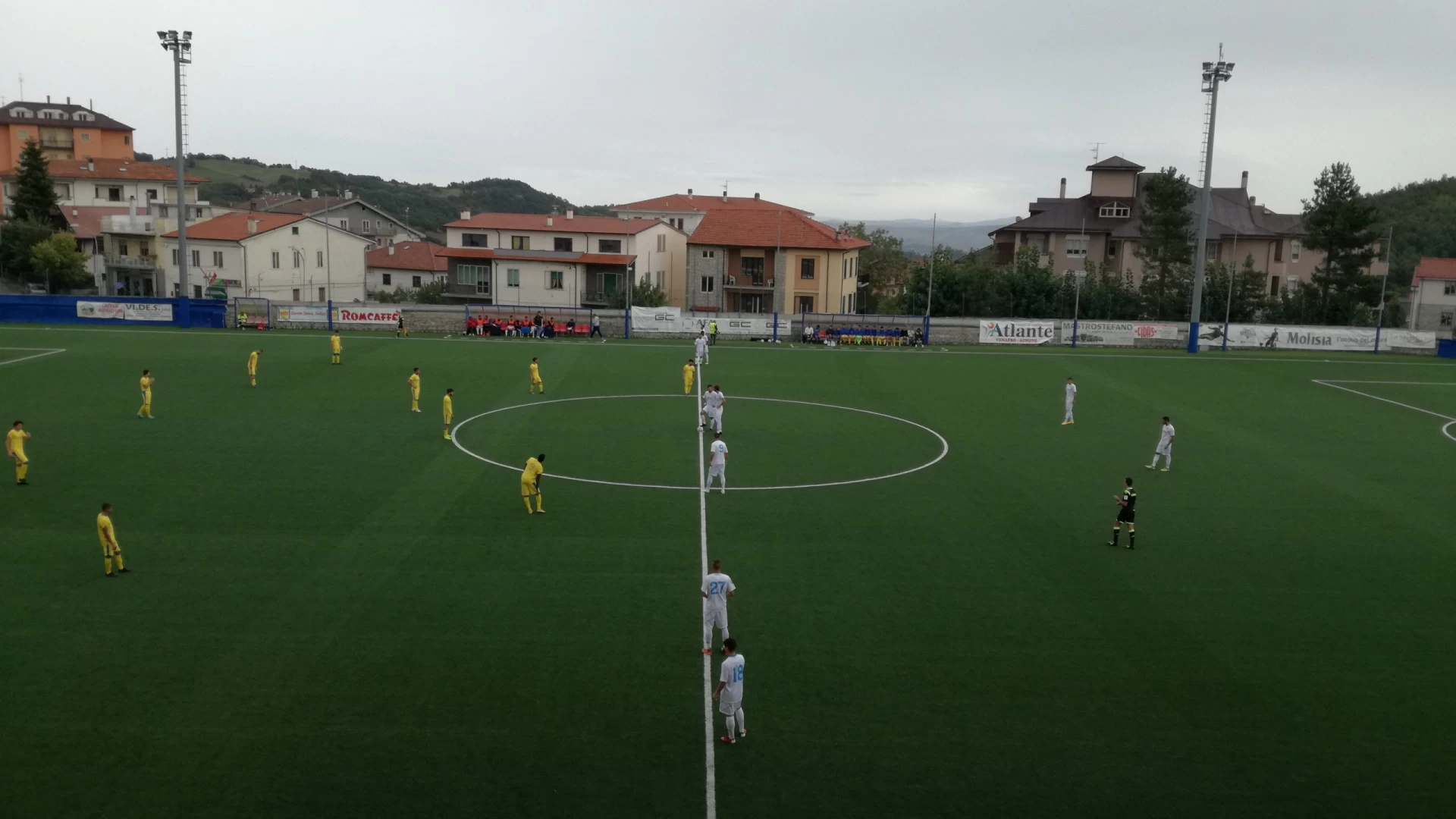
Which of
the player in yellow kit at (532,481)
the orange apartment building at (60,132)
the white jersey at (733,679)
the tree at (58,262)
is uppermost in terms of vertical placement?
the orange apartment building at (60,132)

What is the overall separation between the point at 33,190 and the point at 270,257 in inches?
939

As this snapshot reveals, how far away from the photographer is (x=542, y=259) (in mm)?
77062

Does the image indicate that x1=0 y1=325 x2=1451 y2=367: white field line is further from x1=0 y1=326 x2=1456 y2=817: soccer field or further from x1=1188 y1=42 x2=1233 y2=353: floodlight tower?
x1=0 y1=326 x2=1456 y2=817: soccer field

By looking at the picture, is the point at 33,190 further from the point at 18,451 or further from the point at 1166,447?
the point at 1166,447

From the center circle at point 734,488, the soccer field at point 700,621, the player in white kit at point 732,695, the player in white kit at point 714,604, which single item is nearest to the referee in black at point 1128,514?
the soccer field at point 700,621

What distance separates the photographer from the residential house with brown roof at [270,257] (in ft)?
255

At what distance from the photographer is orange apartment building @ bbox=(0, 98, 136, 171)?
107 m

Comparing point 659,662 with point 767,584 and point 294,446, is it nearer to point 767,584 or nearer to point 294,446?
point 767,584

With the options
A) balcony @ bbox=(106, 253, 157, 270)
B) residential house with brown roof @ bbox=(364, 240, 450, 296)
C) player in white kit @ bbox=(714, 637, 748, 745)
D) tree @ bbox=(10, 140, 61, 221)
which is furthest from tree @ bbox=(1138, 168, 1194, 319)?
tree @ bbox=(10, 140, 61, 221)

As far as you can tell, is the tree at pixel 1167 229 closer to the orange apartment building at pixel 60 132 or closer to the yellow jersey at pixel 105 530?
the yellow jersey at pixel 105 530

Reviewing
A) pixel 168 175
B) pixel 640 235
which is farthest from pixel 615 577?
pixel 168 175

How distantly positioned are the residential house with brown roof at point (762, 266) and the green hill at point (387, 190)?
78.6 meters

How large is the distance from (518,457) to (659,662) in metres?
13.5

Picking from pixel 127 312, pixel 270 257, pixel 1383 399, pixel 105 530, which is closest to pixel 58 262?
pixel 270 257
